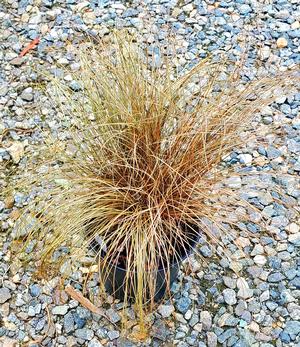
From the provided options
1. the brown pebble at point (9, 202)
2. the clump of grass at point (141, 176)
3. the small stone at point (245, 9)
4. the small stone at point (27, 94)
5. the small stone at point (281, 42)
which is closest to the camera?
A: the clump of grass at point (141, 176)

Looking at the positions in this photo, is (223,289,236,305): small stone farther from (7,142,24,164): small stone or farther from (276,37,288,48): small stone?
(276,37,288,48): small stone

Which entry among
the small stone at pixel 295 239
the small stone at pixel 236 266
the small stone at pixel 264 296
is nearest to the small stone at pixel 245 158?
the small stone at pixel 295 239

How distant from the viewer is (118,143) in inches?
77.7

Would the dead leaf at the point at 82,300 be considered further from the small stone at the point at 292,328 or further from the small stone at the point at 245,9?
the small stone at the point at 245,9

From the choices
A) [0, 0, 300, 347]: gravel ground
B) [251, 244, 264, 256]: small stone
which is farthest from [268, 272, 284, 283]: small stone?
[251, 244, 264, 256]: small stone

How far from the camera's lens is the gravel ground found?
2115 millimetres

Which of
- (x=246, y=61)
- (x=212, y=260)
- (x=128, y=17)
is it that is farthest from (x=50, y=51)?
(x=212, y=260)

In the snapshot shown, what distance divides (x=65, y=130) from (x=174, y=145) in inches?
32.1

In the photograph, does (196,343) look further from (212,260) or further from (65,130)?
(65,130)

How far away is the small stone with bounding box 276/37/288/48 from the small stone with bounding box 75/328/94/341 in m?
1.80

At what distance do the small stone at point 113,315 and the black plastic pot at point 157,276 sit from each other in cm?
5

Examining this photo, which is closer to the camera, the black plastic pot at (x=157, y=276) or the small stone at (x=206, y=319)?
the black plastic pot at (x=157, y=276)

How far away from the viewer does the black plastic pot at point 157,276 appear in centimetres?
199

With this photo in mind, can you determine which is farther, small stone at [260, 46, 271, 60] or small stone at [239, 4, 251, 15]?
small stone at [239, 4, 251, 15]
